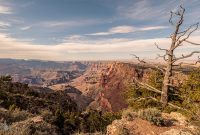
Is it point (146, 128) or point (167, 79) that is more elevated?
point (167, 79)

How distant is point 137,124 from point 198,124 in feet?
9.68

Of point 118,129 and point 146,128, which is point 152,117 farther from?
point 118,129

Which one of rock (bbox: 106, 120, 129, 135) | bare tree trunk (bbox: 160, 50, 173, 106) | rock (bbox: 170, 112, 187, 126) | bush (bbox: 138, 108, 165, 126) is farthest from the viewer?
bare tree trunk (bbox: 160, 50, 173, 106)

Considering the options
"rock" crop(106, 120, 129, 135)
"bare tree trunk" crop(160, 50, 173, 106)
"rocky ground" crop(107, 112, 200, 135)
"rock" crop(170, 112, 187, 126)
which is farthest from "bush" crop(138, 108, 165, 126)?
"bare tree trunk" crop(160, 50, 173, 106)

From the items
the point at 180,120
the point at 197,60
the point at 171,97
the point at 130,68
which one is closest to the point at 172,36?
the point at 197,60

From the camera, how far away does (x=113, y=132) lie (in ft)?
43.4

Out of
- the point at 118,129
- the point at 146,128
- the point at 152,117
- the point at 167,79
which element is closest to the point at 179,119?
the point at 152,117

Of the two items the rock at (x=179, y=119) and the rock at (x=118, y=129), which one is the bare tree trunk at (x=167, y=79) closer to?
the rock at (x=179, y=119)

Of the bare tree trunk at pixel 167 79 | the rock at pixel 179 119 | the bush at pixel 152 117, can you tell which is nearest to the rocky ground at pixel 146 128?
the rock at pixel 179 119

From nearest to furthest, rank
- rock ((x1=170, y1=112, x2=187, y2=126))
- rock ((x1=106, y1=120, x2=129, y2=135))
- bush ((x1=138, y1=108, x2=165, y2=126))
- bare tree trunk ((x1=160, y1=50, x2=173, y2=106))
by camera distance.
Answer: rock ((x1=106, y1=120, x2=129, y2=135)), bush ((x1=138, y1=108, x2=165, y2=126)), rock ((x1=170, y1=112, x2=187, y2=126)), bare tree trunk ((x1=160, y1=50, x2=173, y2=106))

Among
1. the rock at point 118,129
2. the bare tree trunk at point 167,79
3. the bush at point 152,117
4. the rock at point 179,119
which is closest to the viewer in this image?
the rock at point 118,129

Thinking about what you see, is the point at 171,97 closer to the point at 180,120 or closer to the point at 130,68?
the point at 180,120

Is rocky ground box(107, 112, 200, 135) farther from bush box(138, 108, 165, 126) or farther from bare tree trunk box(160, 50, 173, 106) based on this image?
bare tree trunk box(160, 50, 173, 106)

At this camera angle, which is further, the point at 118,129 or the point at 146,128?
the point at 146,128
